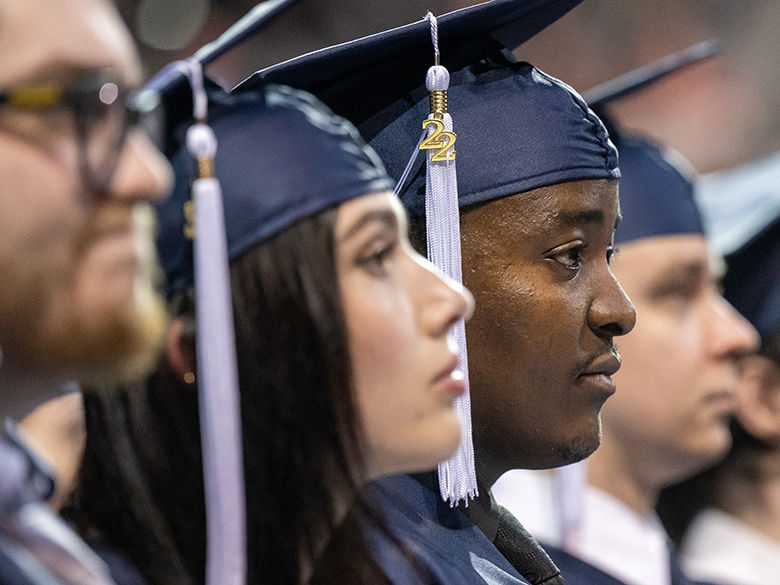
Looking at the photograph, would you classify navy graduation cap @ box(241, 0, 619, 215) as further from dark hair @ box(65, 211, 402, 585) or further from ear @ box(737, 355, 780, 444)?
ear @ box(737, 355, 780, 444)

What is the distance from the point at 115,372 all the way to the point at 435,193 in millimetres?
552

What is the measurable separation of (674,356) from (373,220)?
4.42ft

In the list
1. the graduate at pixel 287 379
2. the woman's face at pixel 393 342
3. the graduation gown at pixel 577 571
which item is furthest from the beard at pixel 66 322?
the graduation gown at pixel 577 571

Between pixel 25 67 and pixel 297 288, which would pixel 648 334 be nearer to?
pixel 297 288

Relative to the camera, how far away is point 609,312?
157cm

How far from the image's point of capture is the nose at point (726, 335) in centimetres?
252

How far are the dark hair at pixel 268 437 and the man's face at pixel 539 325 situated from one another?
0.34m

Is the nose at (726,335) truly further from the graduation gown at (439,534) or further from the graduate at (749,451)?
the graduation gown at (439,534)

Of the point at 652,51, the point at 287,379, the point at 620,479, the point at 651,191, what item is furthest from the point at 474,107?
the point at 652,51

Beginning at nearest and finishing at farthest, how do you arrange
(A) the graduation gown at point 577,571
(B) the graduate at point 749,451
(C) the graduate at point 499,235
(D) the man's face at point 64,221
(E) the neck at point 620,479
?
(D) the man's face at point 64,221 → (C) the graduate at point 499,235 → (A) the graduation gown at point 577,571 → (E) the neck at point 620,479 → (B) the graduate at point 749,451

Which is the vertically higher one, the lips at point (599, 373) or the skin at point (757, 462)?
the lips at point (599, 373)

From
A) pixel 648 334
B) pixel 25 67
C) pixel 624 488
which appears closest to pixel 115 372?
pixel 25 67

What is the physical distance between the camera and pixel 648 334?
2.47 metres

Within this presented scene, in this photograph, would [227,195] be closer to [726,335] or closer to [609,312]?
[609,312]
